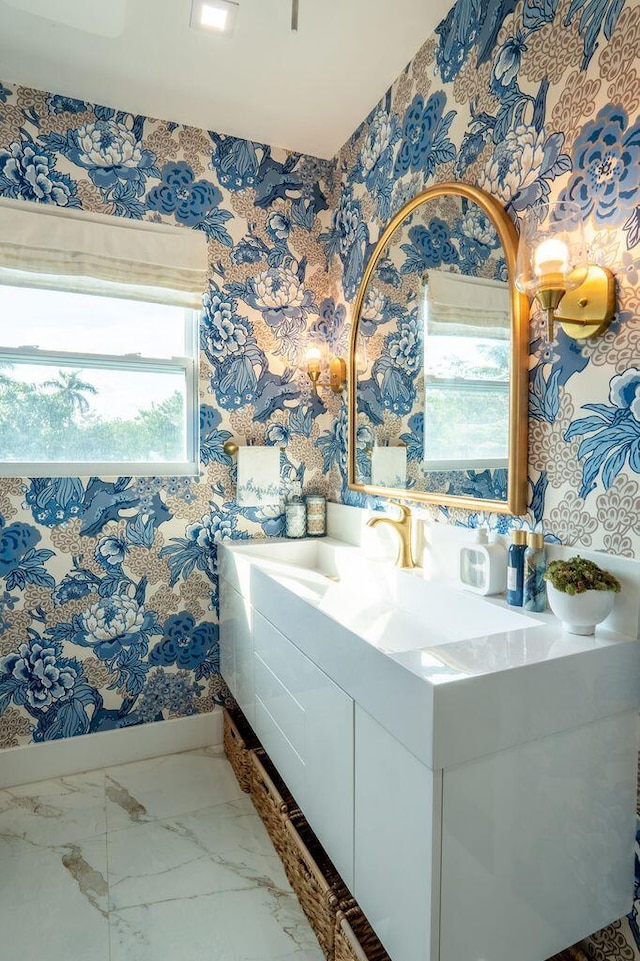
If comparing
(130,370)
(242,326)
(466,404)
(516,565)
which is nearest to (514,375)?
(466,404)

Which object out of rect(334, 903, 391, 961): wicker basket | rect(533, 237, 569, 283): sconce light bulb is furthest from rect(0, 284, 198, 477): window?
rect(334, 903, 391, 961): wicker basket

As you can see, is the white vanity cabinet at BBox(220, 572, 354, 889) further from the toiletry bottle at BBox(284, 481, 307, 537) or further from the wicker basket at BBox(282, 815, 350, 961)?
the toiletry bottle at BBox(284, 481, 307, 537)

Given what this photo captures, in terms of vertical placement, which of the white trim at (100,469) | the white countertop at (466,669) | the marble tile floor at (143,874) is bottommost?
the marble tile floor at (143,874)

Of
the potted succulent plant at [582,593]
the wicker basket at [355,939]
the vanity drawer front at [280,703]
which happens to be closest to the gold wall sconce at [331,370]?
the vanity drawer front at [280,703]

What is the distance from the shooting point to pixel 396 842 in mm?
1061

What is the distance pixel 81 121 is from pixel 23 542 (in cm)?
162

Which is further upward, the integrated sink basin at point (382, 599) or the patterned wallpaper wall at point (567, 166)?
the patterned wallpaper wall at point (567, 166)

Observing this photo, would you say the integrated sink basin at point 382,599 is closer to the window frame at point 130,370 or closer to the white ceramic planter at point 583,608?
the white ceramic planter at point 583,608

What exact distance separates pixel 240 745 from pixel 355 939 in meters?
0.92

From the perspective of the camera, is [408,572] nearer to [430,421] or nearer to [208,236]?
[430,421]

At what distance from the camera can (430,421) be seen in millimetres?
1743

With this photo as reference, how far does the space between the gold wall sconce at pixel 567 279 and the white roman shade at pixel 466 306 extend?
0.15 metres

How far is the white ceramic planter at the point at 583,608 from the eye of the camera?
1.12 metres

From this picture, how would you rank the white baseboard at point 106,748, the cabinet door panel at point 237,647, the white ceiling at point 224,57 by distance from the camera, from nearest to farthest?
the white ceiling at point 224,57 → the cabinet door panel at point 237,647 → the white baseboard at point 106,748
